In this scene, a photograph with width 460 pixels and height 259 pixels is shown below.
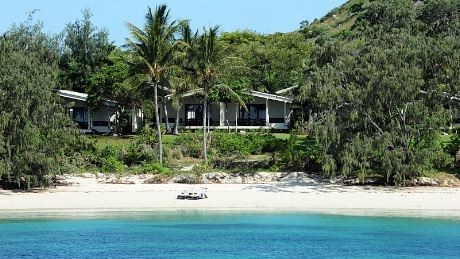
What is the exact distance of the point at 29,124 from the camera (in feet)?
139

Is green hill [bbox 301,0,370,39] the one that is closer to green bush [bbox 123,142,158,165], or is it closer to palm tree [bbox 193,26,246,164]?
palm tree [bbox 193,26,246,164]

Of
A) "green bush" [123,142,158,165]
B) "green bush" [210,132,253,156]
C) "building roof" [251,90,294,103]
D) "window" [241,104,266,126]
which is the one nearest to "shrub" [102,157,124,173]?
"green bush" [123,142,158,165]

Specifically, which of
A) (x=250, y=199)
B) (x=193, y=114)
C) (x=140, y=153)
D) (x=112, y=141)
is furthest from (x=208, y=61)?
(x=193, y=114)

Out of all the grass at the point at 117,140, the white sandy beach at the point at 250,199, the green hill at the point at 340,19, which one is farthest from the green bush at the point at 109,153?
the green hill at the point at 340,19

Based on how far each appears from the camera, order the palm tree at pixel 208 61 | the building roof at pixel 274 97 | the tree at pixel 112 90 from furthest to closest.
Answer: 1. the building roof at pixel 274 97
2. the tree at pixel 112 90
3. the palm tree at pixel 208 61

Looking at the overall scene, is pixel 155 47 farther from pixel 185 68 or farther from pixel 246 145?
pixel 246 145

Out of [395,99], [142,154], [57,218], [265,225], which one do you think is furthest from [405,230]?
[142,154]

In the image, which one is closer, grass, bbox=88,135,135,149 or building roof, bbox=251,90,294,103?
grass, bbox=88,135,135,149

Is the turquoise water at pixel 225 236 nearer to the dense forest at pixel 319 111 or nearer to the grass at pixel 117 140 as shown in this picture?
the dense forest at pixel 319 111

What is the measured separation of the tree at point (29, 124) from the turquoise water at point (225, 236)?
4640mm

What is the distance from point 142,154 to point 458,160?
65.5ft

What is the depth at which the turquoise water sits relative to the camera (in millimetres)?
31234

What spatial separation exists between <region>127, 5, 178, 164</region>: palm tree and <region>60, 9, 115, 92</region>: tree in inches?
1015

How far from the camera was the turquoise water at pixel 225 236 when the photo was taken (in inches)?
1230
